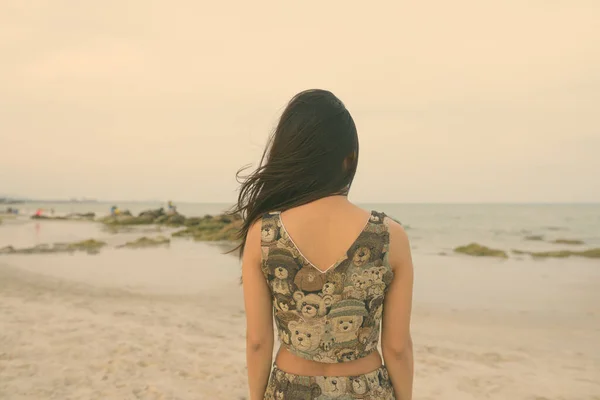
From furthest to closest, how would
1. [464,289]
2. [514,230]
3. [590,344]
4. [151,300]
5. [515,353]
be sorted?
[514,230] < [464,289] < [151,300] < [590,344] < [515,353]

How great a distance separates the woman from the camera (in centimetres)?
198

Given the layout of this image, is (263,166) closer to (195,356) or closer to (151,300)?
(195,356)

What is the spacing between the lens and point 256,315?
2.12m

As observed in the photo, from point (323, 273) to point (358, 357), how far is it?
42 cm

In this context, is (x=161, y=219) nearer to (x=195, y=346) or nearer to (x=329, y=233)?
(x=195, y=346)

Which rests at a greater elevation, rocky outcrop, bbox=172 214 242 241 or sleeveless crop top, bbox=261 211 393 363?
sleeveless crop top, bbox=261 211 393 363

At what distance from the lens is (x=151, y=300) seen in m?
11.2

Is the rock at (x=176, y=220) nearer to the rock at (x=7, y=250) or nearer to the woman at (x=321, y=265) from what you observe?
the rock at (x=7, y=250)

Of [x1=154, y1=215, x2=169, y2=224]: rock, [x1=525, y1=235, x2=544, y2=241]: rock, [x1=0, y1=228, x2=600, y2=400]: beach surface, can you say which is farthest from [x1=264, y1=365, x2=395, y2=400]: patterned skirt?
[x1=154, y1=215, x2=169, y2=224]: rock

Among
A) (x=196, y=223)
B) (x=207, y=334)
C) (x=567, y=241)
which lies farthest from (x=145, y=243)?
(x=567, y=241)

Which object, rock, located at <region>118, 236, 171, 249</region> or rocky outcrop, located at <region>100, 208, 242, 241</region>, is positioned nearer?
rock, located at <region>118, 236, 171, 249</region>

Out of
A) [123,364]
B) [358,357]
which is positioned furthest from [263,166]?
[123,364]

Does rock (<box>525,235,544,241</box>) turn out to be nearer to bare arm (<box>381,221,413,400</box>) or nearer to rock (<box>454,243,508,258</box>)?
rock (<box>454,243,508,258</box>)

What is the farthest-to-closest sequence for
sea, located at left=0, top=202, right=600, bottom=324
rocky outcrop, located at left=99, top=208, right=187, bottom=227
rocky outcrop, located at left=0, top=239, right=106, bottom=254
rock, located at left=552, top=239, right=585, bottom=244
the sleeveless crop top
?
rocky outcrop, located at left=99, top=208, right=187, bottom=227 < rock, located at left=552, top=239, right=585, bottom=244 < rocky outcrop, located at left=0, top=239, right=106, bottom=254 < sea, located at left=0, top=202, right=600, bottom=324 < the sleeveless crop top
